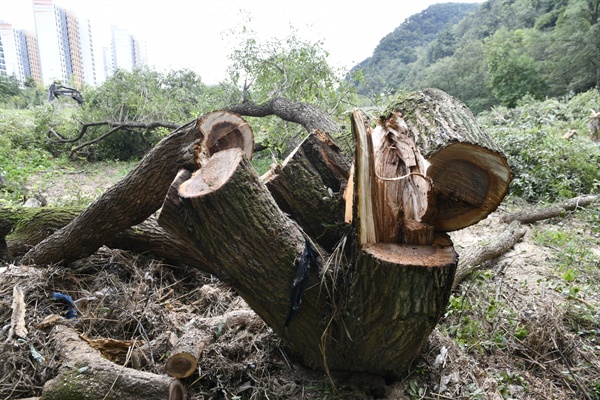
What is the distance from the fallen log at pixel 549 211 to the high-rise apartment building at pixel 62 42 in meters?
25.0

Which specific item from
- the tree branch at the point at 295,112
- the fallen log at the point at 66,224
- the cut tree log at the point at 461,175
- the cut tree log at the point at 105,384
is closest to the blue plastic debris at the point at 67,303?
the fallen log at the point at 66,224

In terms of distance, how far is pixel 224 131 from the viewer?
2035 mm

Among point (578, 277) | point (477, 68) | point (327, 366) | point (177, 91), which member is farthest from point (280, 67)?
point (477, 68)

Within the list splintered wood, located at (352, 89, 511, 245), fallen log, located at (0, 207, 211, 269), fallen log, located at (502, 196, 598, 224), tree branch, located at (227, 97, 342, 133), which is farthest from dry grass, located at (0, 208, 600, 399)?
tree branch, located at (227, 97, 342, 133)

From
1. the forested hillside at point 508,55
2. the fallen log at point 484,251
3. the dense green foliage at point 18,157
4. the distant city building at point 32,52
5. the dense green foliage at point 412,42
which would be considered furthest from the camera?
the distant city building at point 32,52

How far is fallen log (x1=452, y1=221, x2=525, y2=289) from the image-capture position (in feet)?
9.90

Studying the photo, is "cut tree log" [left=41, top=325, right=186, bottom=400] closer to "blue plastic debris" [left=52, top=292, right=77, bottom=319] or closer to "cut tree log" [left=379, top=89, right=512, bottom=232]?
"blue plastic debris" [left=52, top=292, right=77, bottom=319]

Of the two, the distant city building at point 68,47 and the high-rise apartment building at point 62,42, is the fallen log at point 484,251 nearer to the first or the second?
the distant city building at point 68,47

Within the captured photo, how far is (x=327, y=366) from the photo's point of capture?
1.69 metres

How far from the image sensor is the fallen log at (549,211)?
14.9 ft

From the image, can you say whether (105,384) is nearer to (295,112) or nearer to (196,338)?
(196,338)

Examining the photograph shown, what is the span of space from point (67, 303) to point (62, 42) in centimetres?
2855

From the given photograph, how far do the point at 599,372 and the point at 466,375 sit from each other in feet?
2.59

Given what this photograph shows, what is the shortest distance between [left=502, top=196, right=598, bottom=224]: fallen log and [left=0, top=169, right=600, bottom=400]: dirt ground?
1.25m
